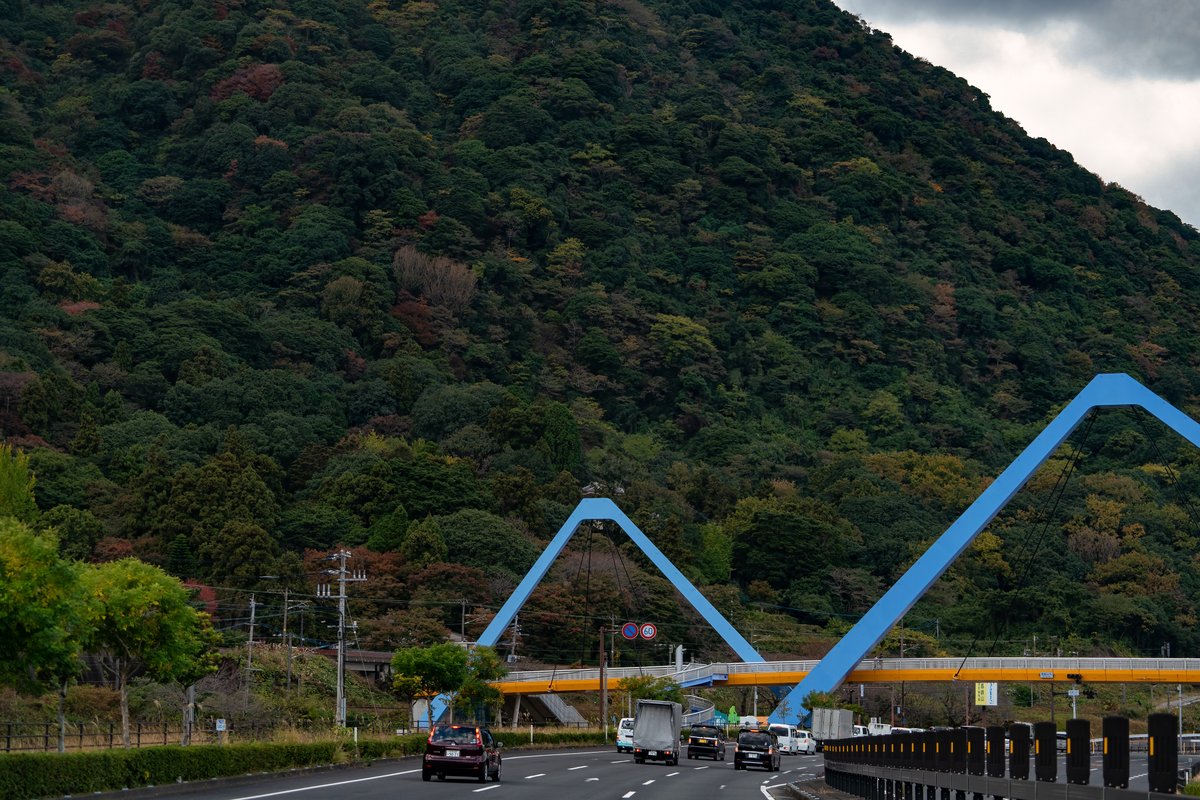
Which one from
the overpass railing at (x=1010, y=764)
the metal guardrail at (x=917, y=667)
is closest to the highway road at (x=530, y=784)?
the overpass railing at (x=1010, y=764)

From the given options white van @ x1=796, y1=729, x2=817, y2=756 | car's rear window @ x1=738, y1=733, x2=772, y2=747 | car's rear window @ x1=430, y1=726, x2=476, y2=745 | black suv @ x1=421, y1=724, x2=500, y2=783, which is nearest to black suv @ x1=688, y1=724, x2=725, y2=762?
car's rear window @ x1=738, y1=733, x2=772, y2=747

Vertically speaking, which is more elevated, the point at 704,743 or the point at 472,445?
the point at 472,445

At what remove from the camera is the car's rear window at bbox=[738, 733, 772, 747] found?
54906 mm

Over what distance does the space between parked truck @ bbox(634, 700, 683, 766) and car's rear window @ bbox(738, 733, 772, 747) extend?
7.69 feet

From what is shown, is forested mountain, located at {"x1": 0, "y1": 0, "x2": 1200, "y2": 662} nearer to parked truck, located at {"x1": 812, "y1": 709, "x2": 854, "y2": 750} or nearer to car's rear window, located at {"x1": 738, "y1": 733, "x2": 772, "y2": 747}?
parked truck, located at {"x1": 812, "y1": 709, "x2": 854, "y2": 750}

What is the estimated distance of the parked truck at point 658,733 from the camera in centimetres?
5547

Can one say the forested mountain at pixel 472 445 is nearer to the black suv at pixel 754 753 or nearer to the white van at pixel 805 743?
the white van at pixel 805 743

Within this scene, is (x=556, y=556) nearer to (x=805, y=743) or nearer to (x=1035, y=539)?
(x=805, y=743)

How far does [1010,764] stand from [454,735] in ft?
68.4

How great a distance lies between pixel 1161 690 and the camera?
12512 cm

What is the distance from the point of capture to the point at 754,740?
55.2 m

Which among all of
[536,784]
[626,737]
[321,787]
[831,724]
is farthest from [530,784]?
[831,724]

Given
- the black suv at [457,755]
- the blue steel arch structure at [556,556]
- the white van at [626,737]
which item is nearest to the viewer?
the black suv at [457,755]

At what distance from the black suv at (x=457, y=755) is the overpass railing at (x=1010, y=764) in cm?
848
